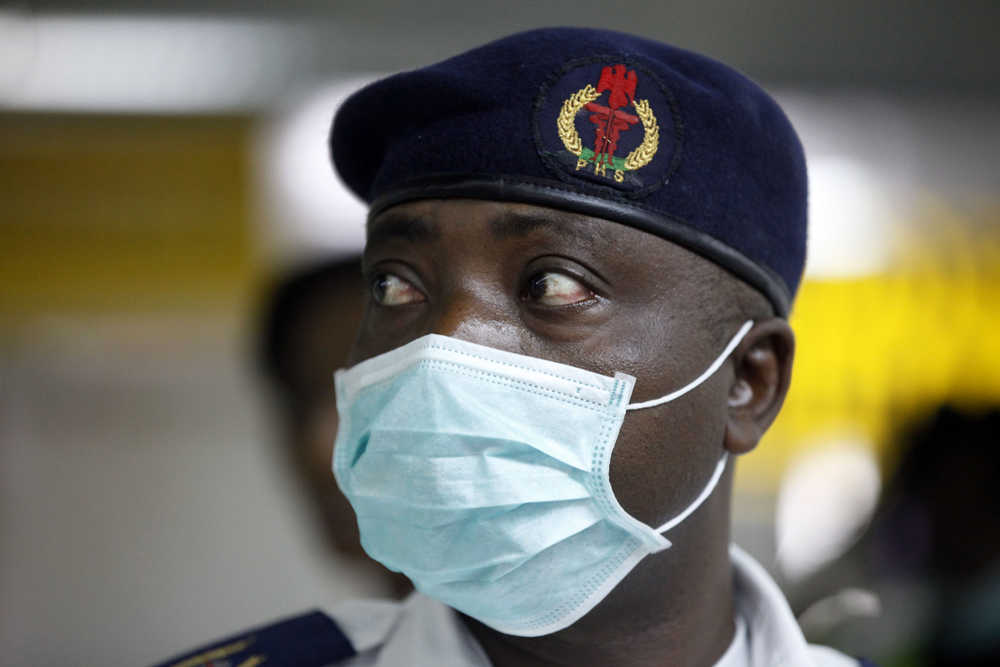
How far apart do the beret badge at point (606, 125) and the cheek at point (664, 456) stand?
0.30m

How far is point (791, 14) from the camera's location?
146 inches

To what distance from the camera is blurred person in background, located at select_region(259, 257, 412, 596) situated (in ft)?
9.62

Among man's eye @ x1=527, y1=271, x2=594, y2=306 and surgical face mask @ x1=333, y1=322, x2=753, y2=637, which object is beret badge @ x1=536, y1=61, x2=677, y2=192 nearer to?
man's eye @ x1=527, y1=271, x2=594, y2=306

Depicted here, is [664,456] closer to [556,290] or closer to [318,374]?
[556,290]

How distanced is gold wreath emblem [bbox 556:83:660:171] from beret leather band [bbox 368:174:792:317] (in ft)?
0.18

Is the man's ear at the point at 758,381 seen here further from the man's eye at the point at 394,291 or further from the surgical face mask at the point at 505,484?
the man's eye at the point at 394,291

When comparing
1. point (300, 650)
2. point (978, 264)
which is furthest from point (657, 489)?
point (978, 264)

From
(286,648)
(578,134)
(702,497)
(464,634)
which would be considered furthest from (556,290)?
(286,648)

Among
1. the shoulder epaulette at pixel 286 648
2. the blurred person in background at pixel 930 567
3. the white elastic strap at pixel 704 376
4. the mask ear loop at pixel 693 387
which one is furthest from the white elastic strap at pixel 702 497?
the blurred person in background at pixel 930 567

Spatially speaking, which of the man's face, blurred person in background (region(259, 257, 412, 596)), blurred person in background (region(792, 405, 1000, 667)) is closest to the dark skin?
the man's face

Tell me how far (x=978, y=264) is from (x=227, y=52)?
2.81m

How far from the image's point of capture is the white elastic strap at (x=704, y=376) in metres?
1.42

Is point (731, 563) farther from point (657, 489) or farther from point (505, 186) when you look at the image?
point (505, 186)

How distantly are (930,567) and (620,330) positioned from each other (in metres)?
2.37
